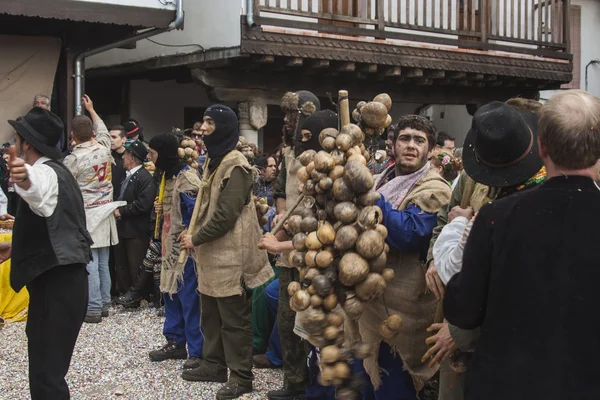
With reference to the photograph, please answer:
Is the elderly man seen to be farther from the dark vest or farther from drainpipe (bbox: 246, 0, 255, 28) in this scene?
the dark vest

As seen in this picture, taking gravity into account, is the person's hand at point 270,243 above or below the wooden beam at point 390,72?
below

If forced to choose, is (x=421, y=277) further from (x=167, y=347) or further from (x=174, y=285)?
(x=167, y=347)

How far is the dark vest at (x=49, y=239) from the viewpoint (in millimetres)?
3600

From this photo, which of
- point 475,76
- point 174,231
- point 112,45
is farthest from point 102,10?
point 475,76

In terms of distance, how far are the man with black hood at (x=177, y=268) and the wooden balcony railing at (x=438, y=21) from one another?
353cm

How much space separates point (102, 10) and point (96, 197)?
7.99 ft

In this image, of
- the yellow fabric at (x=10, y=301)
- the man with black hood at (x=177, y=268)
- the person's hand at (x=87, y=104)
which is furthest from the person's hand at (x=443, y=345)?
the person's hand at (x=87, y=104)

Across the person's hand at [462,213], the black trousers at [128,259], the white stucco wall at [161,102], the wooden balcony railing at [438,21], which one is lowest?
the black trousers at [128,259]

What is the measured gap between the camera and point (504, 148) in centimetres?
243

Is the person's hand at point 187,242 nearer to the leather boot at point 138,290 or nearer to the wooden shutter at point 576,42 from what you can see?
the leather boot at point 138,290

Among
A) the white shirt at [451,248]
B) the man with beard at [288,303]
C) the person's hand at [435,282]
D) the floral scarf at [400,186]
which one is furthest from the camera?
the man with beard at [288,303]

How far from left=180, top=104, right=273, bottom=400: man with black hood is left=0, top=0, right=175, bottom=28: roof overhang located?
4061 millimetres

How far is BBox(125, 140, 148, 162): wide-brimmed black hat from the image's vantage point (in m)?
7.60

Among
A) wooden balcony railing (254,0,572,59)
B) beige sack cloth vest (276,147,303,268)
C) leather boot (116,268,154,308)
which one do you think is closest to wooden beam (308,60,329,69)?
wooden balcony railing (254,0,572,59)
